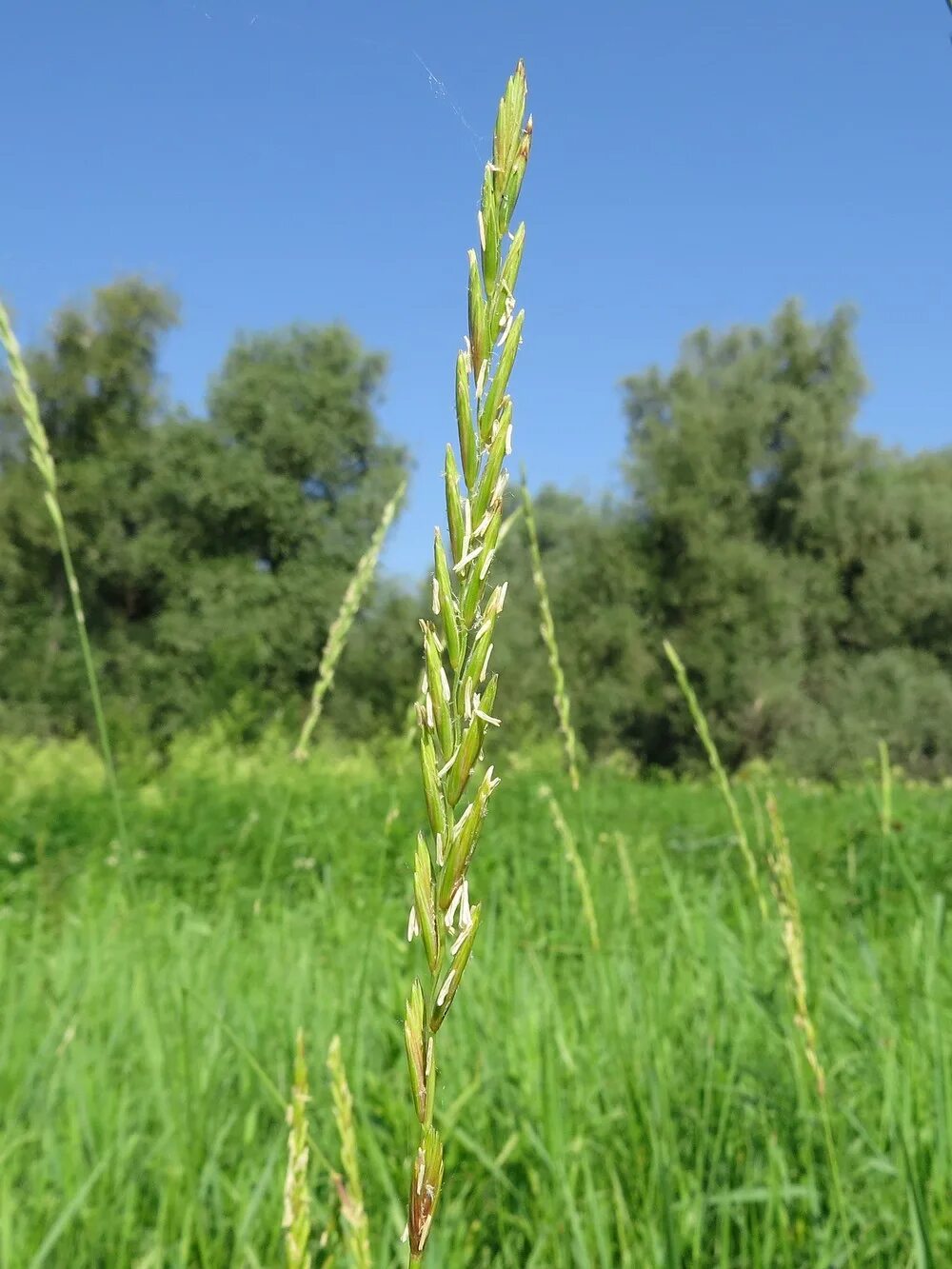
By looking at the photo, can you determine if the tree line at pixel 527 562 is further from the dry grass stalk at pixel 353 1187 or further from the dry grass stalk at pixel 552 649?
the dry grass stalk at pixel 353 1187

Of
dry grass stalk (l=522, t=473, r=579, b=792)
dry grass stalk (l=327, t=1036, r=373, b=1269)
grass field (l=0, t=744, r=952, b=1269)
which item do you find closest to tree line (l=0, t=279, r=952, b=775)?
grass field (l=0, t=744, r=952, b=1269)

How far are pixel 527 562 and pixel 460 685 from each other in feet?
69.9

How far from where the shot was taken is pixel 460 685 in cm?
35

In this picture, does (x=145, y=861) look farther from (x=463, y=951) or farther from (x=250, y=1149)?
(x=463, y=951)

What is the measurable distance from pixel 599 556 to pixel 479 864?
574 inches

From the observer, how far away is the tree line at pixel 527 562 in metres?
19.0

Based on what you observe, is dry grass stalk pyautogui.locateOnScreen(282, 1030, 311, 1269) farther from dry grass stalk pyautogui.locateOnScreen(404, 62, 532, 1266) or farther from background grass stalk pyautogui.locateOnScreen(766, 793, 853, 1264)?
background grass stalk pyautogui.locateOnScreen(766, 793, 853, 1264)

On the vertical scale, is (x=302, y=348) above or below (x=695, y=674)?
above

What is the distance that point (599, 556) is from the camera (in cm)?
2031

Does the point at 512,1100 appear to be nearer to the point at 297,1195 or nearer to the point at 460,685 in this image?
the point at 297,1195

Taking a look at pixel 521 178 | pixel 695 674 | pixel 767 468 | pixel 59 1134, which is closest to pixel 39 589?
pixel 695 674

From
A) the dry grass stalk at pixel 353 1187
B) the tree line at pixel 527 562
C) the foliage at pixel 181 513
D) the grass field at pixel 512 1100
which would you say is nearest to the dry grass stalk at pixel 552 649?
the grass field at pixel 512 1100

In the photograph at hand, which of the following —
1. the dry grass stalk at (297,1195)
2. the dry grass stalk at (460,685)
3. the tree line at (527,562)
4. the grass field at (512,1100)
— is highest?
the tree line at (527,562)

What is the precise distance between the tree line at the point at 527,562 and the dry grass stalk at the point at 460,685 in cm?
1604
